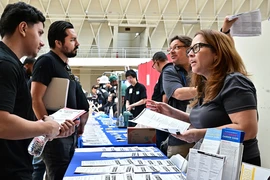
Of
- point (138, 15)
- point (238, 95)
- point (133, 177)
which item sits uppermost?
point (138, 15)

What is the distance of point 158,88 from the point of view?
9.68ft

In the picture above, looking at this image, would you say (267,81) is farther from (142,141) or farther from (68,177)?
(68,177)

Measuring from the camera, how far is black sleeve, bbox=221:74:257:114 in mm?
1086

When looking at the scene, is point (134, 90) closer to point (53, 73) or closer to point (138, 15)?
point (53, 73)

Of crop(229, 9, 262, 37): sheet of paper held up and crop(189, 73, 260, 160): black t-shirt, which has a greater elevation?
crop(229, 9, 262, 37): sheet of paper held up

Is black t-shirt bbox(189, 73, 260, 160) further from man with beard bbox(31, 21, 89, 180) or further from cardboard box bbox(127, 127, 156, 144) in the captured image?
man with beard bbox(31, 21, 89, 180)

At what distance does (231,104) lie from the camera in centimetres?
111

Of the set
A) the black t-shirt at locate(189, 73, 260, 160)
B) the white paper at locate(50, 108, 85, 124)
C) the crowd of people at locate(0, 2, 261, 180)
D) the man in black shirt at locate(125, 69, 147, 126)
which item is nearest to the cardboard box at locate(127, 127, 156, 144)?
the crowd of people at locate(0, 2, 261, 180)

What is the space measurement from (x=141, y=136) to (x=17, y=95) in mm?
1173

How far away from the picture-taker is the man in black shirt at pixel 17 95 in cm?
95

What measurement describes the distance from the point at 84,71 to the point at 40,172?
14.5m

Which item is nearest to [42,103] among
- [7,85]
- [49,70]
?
[49,70]

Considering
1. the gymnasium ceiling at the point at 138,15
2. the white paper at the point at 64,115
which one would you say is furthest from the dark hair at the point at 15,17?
the gymnasium ceiling at the point at 138,15

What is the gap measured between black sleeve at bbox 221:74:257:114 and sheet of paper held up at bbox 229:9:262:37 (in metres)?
0.44
